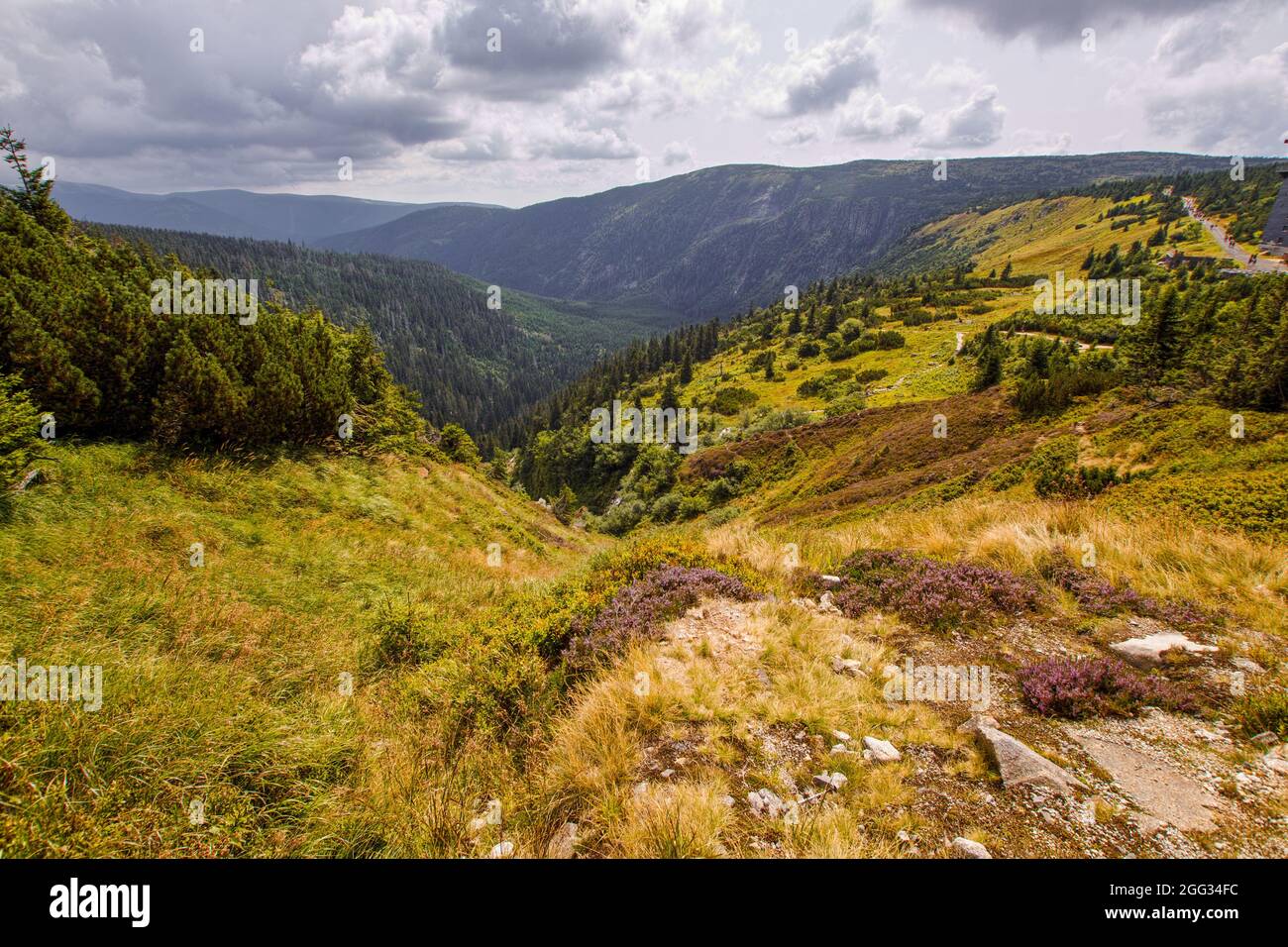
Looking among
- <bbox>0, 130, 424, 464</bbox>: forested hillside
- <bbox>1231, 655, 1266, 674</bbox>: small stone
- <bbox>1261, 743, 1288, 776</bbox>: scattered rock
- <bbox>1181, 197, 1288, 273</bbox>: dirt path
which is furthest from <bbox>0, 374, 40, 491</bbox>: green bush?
<bbox>1181, 197, 1288, 273</bbox>: dirt path

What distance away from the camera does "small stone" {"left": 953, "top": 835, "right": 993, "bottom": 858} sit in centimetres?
339

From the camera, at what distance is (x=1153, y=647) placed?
552cm

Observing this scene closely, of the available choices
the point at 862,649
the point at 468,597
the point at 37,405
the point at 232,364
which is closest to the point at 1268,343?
the point at 862,649

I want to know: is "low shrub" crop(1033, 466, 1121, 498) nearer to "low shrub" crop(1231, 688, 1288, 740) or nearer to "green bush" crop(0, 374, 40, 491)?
"low shrub" crop(1231, 688, 1288, 740)

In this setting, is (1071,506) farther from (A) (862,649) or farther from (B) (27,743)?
(B) (27,743)

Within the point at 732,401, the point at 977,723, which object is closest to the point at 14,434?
the point at 977,723

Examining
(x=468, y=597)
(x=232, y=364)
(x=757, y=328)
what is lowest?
(x=468, y=597)

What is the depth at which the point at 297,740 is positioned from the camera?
491 centimetres

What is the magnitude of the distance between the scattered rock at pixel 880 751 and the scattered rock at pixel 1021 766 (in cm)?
77

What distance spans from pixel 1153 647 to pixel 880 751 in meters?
3.77

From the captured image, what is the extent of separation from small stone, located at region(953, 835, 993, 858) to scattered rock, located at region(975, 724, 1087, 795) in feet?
2.75

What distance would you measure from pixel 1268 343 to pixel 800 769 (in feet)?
66.2

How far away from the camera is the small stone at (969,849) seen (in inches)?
133

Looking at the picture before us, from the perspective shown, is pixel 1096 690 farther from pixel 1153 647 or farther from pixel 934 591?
pixel 934 591
